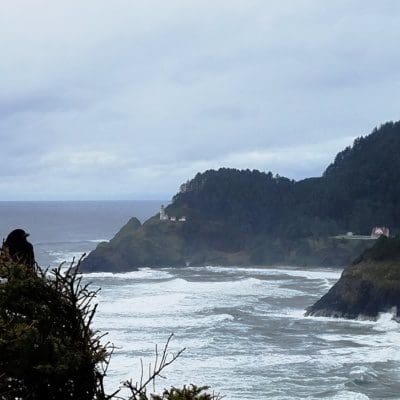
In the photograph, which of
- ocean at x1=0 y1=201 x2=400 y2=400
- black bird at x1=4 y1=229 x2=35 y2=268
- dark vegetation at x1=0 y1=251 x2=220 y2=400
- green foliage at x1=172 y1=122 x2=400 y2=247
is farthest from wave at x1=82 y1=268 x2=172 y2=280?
dark vegetation at x1=0 y1=251 x2=220 y2=400

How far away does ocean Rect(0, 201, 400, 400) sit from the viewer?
97.0 feet

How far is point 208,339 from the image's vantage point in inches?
1590

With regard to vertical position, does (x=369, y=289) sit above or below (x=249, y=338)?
above

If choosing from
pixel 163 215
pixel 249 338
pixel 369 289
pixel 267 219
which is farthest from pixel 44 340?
pixel 267 219

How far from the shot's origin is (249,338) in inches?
1630

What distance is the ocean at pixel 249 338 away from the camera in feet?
97.0

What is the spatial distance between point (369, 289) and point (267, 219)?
198 feet

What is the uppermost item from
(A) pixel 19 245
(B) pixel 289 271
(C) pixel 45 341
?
(A) pixel 19 245

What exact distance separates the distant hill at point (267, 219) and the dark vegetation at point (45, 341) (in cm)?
8390

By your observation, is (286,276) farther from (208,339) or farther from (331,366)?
(331,366)

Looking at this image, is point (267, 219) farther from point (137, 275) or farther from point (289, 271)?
point (137, 275)

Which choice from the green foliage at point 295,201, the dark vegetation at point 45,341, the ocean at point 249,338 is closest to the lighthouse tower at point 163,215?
the green foliage at point 295,201

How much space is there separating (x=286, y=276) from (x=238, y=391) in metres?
53.2

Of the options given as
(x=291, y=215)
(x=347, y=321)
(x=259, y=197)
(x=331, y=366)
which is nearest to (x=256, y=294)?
(x=347, y=321)
